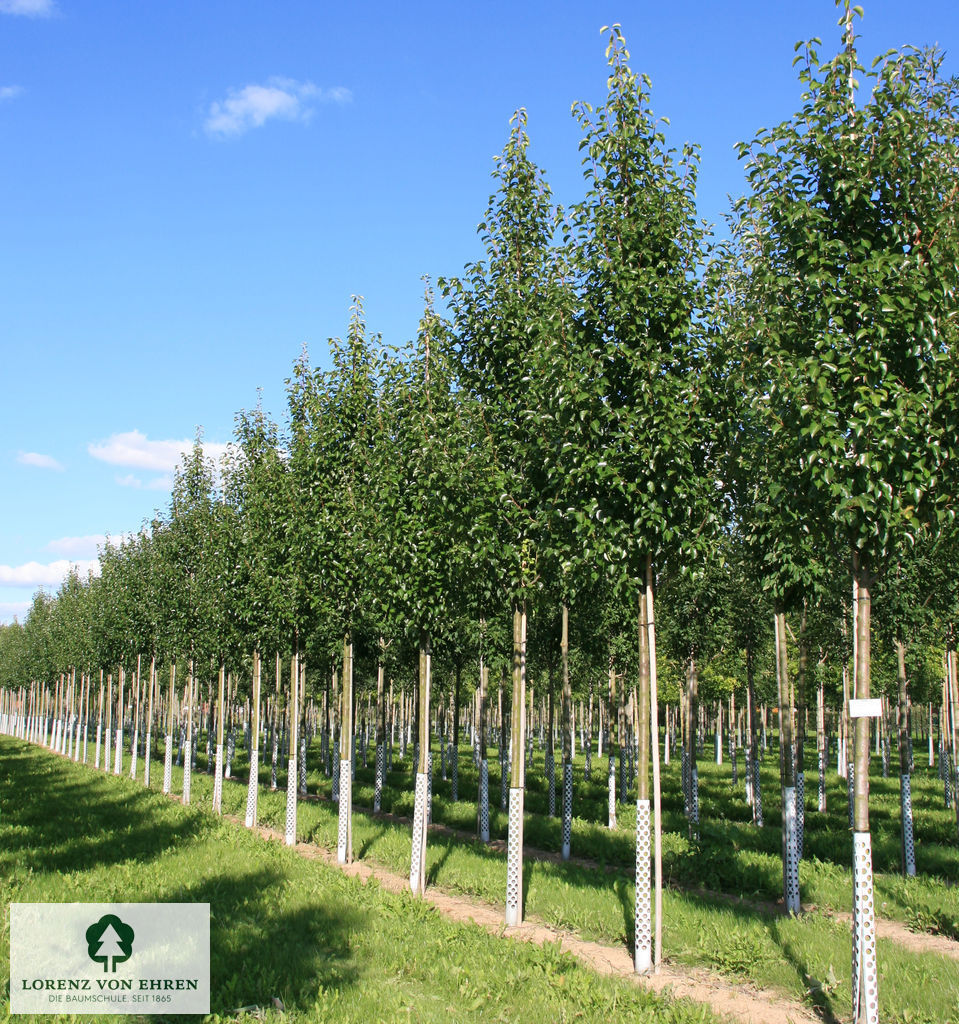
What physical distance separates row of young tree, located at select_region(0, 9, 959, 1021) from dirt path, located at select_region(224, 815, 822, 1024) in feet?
1.42

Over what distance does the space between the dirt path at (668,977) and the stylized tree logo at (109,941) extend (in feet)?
15.7

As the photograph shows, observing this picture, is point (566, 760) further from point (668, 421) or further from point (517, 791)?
point (668, 421)

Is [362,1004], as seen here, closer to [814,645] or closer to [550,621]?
[550,621]

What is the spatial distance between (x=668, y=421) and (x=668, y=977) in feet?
22.7

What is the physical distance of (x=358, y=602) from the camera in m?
18.4

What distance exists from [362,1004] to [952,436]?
8.59m

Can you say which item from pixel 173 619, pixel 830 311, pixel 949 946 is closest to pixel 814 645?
pixel 949 946

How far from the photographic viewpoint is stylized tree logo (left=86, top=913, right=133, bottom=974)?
9688mm

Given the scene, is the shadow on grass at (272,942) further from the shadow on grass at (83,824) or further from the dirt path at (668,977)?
the shadow on grass at (83,824)

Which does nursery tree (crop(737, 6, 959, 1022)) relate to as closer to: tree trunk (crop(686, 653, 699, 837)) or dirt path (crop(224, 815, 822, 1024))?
dirt path (crop(224, 815, 822, 1024))

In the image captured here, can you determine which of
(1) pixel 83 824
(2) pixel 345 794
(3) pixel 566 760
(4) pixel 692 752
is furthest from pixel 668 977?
(1) pixel 83 824

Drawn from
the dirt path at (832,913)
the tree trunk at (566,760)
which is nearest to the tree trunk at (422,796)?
the dirt path at (832,913)

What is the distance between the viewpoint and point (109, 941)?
10211 mm

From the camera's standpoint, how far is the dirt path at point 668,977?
8875 mm
